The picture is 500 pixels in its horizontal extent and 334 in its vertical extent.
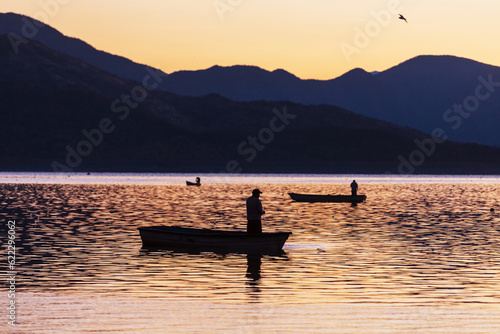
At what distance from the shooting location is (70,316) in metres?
22.8

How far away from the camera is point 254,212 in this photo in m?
37.9

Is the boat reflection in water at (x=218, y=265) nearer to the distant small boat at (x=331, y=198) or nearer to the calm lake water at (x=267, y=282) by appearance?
the calm lake water at (x=267, y=282)

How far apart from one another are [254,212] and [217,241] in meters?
1.96

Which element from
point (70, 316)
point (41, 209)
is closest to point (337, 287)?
point (70, 316)

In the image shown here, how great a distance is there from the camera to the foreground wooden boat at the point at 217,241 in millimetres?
38125

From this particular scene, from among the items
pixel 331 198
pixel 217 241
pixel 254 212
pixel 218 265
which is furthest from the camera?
pixel 331 198

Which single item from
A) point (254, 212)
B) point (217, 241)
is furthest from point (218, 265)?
point (217, 241)

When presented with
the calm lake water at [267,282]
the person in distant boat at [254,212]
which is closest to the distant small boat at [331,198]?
the calm lake water at [267,282]

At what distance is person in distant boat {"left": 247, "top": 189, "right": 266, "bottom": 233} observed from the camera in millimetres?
37438

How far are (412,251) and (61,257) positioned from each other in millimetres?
14037

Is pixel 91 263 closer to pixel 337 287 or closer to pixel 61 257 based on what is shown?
pixel 61 257

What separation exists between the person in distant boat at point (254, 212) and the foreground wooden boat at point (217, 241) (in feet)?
1.44

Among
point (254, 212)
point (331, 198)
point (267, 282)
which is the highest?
point (254, 212)

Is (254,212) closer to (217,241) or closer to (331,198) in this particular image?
(217,241)
